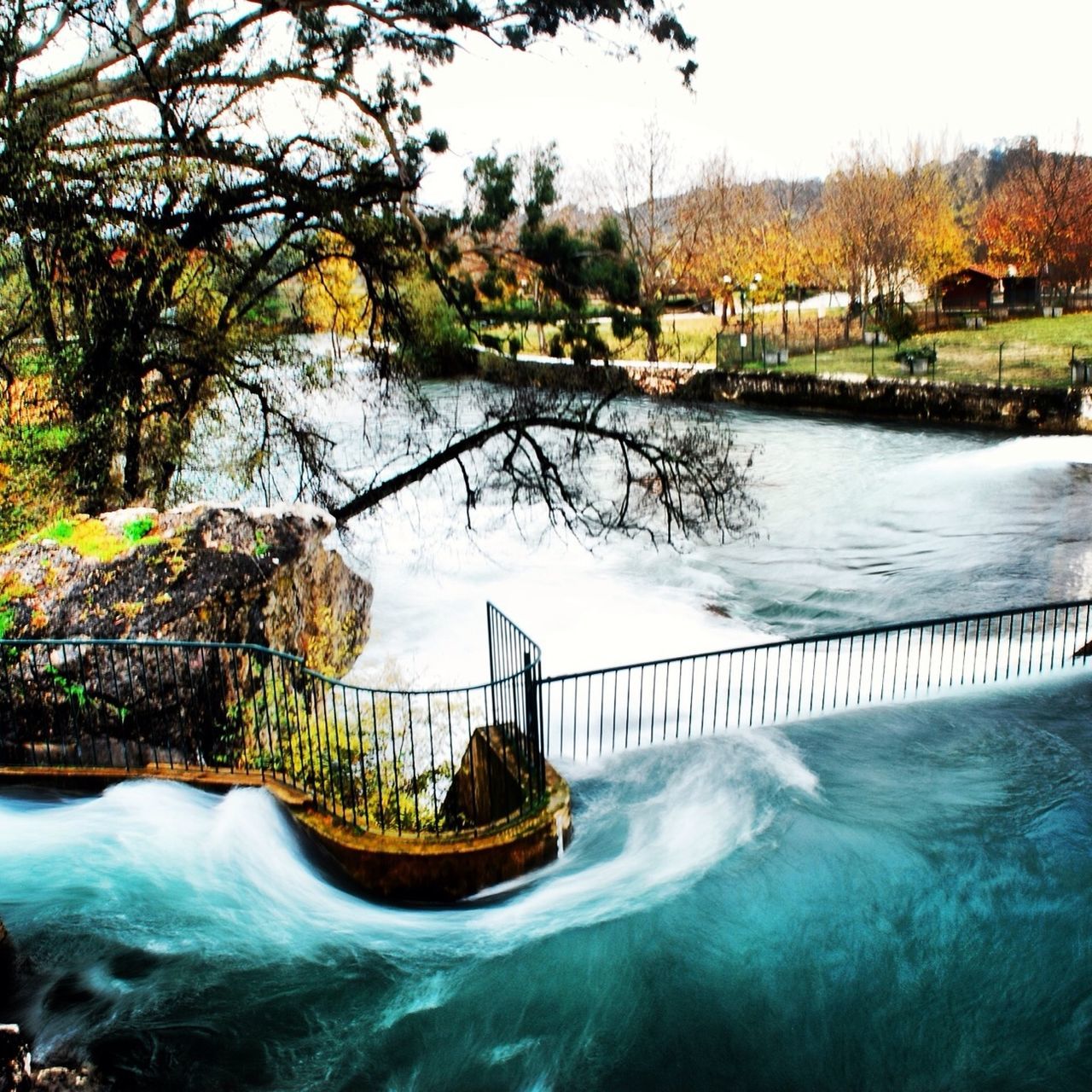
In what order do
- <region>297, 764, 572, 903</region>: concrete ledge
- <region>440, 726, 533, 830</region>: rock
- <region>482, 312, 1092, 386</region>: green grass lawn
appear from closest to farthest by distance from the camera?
1. <region>297, 764, 572, 903</region>: concrete ledge
2. <region>440, 726, 533, 830</region>: rock
3. <region>482, 312, 1092, 386</region>: green grass lawn

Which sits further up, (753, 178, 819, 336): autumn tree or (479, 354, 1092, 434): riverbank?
(753, 178, 819, 336): autumn tree

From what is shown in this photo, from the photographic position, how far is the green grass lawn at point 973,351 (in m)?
37.6

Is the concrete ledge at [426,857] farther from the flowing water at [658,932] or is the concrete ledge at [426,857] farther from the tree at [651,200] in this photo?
the tree at [651,200]

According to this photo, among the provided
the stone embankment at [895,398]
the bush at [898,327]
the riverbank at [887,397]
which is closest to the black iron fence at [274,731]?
the riverbank at [887,397]

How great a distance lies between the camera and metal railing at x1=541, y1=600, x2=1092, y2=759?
12.9 metres

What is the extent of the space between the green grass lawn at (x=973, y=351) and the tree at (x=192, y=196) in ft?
59.8

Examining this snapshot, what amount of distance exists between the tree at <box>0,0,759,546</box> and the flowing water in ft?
23.4

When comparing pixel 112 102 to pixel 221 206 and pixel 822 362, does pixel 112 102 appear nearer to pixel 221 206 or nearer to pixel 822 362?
pixel 221 206

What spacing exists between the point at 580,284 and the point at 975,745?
812 cm

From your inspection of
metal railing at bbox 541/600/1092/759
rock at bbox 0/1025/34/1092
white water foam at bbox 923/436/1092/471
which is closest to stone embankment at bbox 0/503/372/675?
metal railing at bbox 541/600/1092/759

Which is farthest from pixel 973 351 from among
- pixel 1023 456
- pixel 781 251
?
pixel 1023 456

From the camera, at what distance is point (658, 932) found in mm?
8359

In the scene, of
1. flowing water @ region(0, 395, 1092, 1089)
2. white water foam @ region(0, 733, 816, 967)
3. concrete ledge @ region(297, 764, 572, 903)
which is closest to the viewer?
flowing water @ region(0, 395, 1092, 1089)

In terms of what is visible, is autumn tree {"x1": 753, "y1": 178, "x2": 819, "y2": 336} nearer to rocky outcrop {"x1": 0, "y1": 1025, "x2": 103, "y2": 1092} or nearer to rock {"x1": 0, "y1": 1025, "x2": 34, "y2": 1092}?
rocky outcrop {"x1": 0, "y1": 1025, "x2": 103, "y2": 1092}
